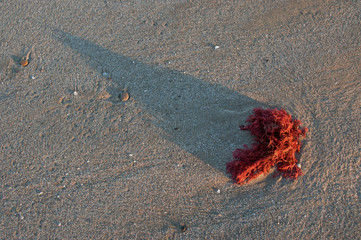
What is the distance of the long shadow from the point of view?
10.3 ft

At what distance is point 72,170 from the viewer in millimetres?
3096

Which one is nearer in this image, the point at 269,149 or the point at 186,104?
the point at 269,149

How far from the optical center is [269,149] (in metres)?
2.97

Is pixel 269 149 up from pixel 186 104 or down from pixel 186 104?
down

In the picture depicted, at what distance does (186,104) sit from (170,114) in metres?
0.23

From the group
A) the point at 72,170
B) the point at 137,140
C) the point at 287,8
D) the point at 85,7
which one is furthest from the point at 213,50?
the point at 72,170

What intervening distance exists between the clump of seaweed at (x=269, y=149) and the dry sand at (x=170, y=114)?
117 millimetres

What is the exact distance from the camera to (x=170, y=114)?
327 cm

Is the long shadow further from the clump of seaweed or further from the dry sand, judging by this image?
the clump of seaweed

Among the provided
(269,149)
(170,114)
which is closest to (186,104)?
Answer: (170,114)

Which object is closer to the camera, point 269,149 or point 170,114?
point 269,149

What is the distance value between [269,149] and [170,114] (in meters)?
1.21

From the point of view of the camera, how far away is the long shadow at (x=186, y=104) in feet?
10.3

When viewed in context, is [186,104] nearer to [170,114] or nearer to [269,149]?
[170,114]
